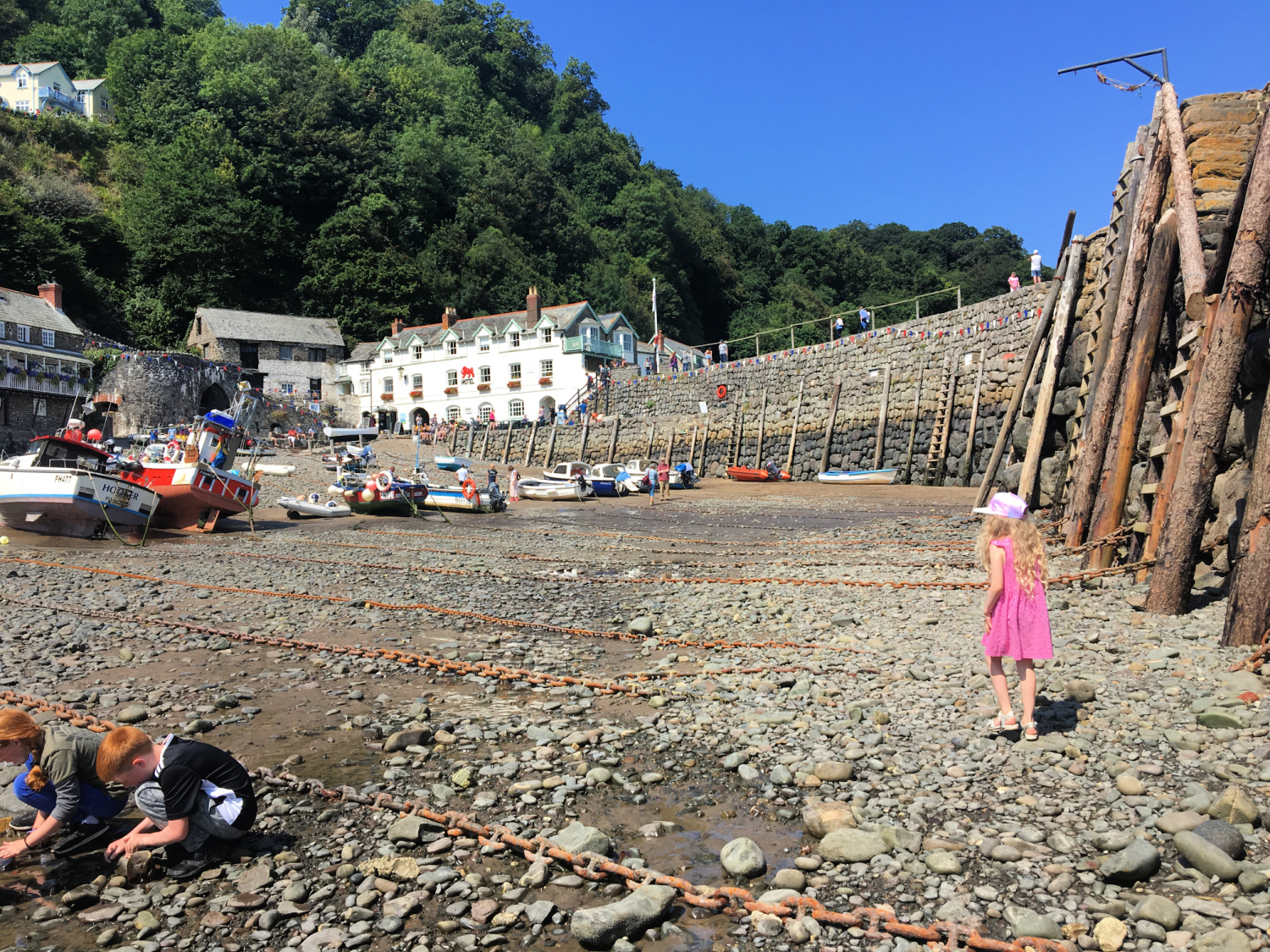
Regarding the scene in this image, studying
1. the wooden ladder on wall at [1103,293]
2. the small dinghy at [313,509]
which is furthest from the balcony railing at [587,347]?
the wooden ladder on wall at [1103,293]

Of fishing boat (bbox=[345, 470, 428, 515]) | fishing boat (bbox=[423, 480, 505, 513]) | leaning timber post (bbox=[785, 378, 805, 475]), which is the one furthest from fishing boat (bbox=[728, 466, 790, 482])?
fishing boat (bbox=[345, 470, 428, 515])

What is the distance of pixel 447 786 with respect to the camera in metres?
5.94

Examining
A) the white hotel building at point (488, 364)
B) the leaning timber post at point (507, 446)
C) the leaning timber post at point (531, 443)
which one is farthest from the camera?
the white hotel building at point (488, 364)

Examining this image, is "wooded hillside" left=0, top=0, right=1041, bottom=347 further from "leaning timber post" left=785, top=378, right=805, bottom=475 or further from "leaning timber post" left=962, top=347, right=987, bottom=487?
"leaning timber post" left=962, top=347, right=987, bottom=487

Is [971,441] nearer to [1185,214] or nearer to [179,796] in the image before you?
[1185,214]

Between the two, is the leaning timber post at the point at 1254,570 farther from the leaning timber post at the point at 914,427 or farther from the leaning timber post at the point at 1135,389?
the leaning timber post at the point at 914,427

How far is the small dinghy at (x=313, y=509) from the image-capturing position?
1099 inches

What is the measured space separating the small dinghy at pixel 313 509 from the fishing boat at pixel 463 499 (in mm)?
2884

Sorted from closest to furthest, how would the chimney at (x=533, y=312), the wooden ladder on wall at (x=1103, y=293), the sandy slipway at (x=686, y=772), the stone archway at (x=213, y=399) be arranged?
the sandy slipway at (x=686, y=772)
the wooden ladder on wall at (x=1103, y=293)
the stone archway at (x=213, y=399)
the chimney at (x=533, y=312)

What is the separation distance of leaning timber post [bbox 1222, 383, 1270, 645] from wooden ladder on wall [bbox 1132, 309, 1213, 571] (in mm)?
1422

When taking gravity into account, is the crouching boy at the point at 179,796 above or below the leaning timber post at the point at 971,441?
below

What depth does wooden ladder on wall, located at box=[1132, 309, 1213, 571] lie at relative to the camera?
27.8ft

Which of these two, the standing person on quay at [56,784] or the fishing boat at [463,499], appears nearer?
the standing person on quay at [56,784]

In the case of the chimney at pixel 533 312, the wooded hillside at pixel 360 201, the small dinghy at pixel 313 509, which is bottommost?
the small dinghy at pixel 313 509
